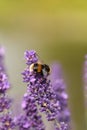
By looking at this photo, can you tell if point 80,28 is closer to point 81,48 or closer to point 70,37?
point 70,37

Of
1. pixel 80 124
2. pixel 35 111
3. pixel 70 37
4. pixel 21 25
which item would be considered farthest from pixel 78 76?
pixel 35 111

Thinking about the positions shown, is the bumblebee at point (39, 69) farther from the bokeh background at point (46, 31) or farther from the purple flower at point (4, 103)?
the bokeh background at point (46, 31)

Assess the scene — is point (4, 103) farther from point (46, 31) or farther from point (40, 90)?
point (46, 31)

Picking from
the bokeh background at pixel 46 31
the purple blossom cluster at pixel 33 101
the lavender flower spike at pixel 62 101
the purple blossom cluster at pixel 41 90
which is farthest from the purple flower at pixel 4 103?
the bokeh background at pixel 46 31

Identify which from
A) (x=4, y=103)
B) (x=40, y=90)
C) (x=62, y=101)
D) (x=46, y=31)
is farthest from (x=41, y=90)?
(x=46, y=31)

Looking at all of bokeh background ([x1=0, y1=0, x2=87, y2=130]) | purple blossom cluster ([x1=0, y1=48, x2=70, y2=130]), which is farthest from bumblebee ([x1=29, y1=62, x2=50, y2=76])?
bokeh background ([x1=0, y1=0, x2=87, y2=130])
